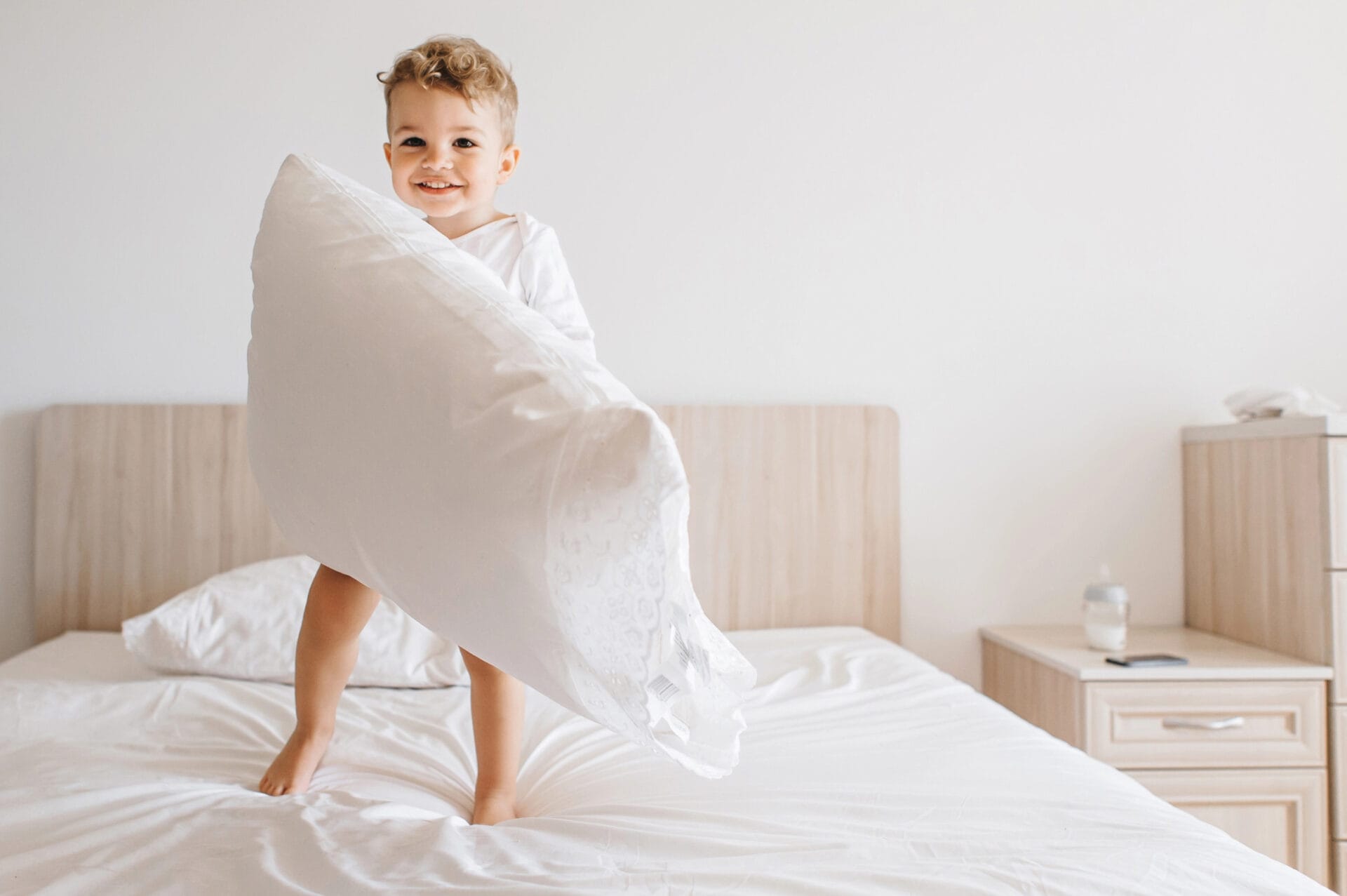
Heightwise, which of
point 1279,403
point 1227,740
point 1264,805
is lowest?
point 1264,805

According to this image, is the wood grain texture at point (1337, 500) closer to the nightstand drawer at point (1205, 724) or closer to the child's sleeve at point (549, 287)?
the nightstand drawer at point (1205, 724)

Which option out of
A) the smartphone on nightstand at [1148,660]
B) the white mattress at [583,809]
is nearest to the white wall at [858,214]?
the smartphone on nightstand at [1148,660]

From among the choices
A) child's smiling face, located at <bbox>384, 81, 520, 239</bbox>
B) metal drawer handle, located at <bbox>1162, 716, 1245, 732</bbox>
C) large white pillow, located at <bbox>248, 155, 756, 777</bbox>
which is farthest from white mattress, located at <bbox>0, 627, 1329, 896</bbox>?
child's smiling face, located at <bbox>384, 81, 520, 239</bbox>

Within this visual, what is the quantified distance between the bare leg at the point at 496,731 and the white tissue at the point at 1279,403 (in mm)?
1620

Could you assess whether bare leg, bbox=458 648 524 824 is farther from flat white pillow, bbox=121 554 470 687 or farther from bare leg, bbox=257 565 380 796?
flat white pillow, bbox=121 554 470 687

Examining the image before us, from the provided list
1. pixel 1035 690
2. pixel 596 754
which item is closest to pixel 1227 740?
pixel 1035 690

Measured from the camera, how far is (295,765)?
3.55 ft

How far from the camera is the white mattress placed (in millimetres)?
772

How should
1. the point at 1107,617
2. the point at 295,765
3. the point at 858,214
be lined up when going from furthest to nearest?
the point at 858,214
the point at 1107,617
the point at 295,765

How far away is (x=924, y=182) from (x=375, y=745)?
164 cm

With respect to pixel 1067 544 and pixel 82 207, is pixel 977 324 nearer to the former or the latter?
pixel 1067 544

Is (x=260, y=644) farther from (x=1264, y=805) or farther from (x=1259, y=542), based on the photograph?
(x=1259, y=542)

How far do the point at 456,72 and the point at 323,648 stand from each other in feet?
2.18

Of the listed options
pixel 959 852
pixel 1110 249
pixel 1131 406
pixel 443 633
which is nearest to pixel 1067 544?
pixel 1131 406
